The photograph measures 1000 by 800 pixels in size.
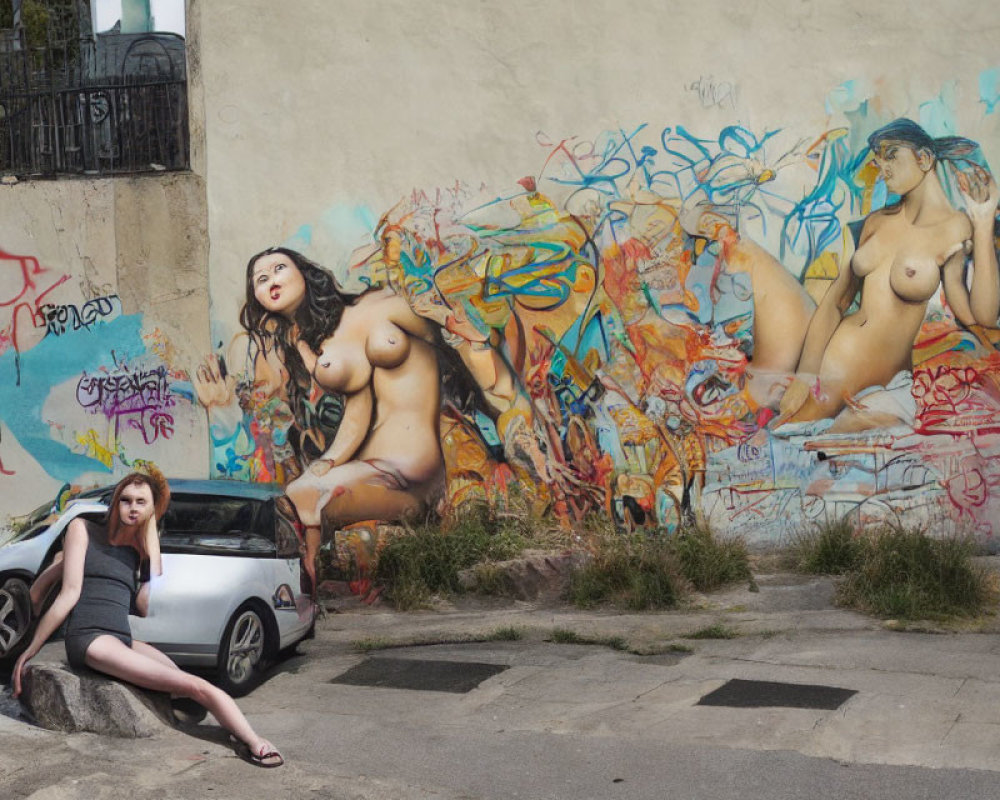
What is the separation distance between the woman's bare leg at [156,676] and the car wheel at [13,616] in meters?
2.48

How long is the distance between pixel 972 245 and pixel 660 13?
3385 millimetres

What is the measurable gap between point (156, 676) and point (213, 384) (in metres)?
5.74

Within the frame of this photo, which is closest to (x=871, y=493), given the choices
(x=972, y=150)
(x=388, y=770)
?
(x=972, y=150)

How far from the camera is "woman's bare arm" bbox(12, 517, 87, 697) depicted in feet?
19.6

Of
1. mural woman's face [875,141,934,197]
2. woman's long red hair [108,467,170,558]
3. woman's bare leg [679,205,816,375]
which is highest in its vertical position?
mural woman's face [875,141,934,197]

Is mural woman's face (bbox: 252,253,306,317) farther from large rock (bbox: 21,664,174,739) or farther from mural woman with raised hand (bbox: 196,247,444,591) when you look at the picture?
large rock (bbox: 21,664,174,739)

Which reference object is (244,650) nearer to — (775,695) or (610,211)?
(775,695)

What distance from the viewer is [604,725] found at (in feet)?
22.3

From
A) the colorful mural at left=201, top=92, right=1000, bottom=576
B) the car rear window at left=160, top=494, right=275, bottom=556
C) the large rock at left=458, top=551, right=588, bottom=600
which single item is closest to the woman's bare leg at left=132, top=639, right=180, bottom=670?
the car rear window at left=160, top=494, right=275, bottom=556

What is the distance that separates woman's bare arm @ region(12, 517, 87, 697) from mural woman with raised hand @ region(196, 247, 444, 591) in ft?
16.4

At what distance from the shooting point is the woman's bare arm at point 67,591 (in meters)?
5.98

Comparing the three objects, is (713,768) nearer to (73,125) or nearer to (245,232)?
(245,232)

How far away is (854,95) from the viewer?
10.5m

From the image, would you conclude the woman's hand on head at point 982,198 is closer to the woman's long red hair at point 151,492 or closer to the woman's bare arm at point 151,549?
the woman's long red hair at point 151,492
